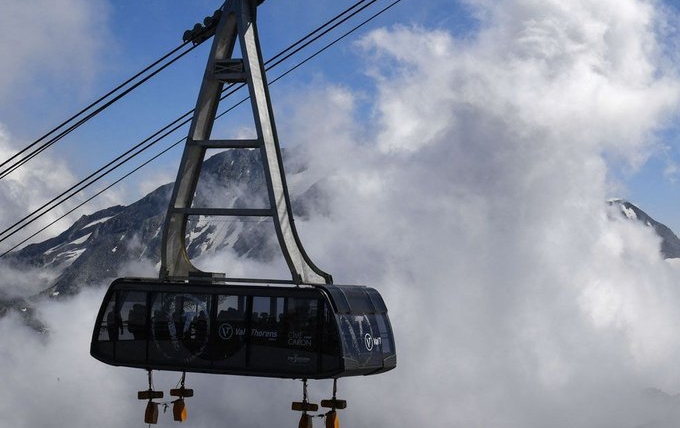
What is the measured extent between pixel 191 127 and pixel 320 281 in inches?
327

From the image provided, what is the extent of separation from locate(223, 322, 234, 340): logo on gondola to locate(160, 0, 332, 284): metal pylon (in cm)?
287

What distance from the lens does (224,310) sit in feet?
144

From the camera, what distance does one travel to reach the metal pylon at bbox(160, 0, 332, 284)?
45531 millimetres

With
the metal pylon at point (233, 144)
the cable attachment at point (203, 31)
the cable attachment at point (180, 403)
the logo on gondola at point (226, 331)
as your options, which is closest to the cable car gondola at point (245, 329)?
the logo on gondola at point (226, 331)

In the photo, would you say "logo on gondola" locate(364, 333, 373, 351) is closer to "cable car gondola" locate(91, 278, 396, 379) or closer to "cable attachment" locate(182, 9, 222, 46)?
"cable car gondola" locate(91, 278, 396, 379)

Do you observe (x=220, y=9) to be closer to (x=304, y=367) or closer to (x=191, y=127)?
(x=191, y=127)

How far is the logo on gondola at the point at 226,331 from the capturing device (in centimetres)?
4338

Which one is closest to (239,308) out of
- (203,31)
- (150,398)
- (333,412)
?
(333,412)

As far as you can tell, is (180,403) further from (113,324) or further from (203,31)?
(203,31)

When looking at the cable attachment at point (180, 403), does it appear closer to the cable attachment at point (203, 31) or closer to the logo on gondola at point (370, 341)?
the logo on gondola at point (370, 341)

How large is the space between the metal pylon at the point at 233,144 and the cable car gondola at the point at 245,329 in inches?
73.7

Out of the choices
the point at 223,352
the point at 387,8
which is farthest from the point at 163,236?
the point at 387,8

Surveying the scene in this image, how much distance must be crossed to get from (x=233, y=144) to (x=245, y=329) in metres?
7.87

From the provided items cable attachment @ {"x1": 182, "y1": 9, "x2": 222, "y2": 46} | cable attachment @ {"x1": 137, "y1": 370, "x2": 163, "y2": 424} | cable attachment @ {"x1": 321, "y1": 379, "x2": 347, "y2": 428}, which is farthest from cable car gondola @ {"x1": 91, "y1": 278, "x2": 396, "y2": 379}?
cable attachment @ {"x1": 182, "y1": 9, "x2": 222, "y2": 46}
